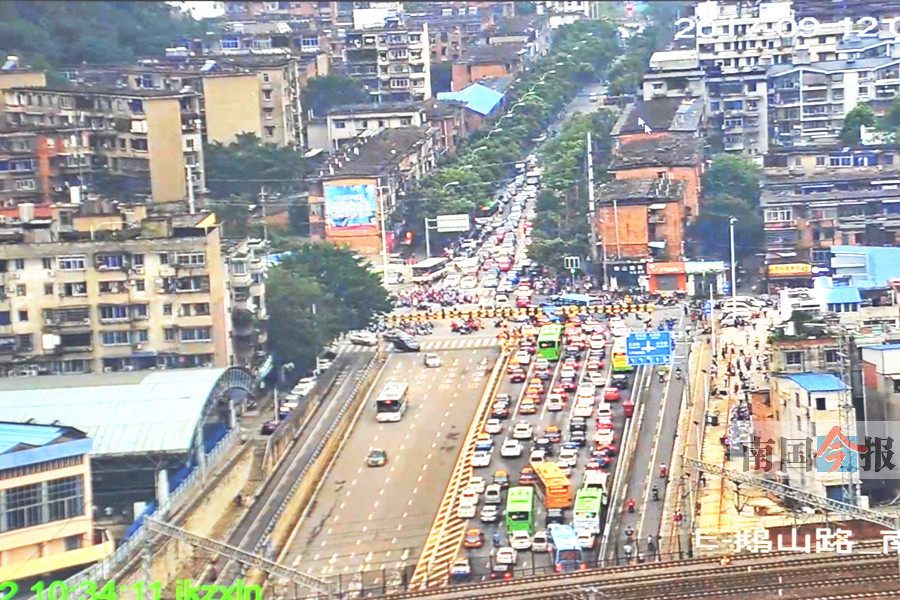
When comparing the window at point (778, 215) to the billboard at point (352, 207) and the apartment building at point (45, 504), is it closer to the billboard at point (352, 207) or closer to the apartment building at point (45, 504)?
the billboard at point (352, 207)

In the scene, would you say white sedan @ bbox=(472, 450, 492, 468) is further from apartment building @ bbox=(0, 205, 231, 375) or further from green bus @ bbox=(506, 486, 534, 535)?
apartment building @ bbox=(0, 205, 231, 375)

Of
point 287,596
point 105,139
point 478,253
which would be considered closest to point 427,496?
point 287,596

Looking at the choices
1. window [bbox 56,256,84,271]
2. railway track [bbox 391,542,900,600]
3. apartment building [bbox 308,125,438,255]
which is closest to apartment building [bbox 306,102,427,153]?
apartment building [bbox 308,125,438,255]

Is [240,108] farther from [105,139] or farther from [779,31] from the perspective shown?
[779,31]

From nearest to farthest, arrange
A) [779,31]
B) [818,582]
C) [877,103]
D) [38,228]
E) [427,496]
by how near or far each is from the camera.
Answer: [818,582], [427,496], [38,228], [877,103], [779,31]

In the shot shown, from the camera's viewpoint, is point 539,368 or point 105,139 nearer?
point 539,368
